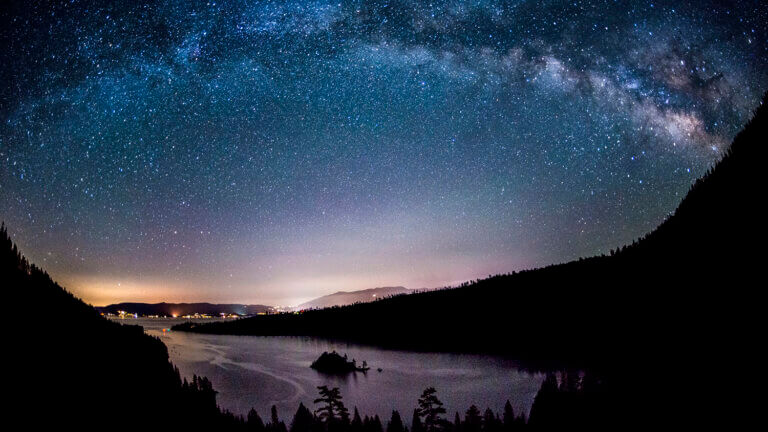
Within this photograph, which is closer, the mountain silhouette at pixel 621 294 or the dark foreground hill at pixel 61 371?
the dark foreground hill at pixel 61 371

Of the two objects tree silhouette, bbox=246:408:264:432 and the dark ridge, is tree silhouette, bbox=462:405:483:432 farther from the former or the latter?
tree silhouette, bbox=246:408:264:432

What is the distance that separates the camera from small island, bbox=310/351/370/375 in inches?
1073

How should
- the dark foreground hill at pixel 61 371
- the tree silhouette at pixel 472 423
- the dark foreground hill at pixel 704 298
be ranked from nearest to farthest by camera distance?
1. the dark foreground hill at pixel 61 371
2. the dark foreground hill at pixel 704 298
3. the tree silhouette at pixel 472 423

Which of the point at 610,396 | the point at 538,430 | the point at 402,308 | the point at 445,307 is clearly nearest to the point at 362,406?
the point at 538,430

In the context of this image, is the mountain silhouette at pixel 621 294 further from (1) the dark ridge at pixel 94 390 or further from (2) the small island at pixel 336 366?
(2) the small island at pixel 336 366

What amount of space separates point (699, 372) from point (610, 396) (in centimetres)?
116

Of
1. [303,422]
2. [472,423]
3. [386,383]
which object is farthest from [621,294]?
[386,383]

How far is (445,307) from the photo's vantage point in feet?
164

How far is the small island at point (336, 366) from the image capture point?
27250 mm

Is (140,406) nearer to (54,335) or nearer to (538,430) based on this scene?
(54,335)

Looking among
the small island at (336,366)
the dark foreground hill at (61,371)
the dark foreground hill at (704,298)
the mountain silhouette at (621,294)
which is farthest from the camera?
the small island at (336,366)

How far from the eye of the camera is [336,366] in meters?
28.3

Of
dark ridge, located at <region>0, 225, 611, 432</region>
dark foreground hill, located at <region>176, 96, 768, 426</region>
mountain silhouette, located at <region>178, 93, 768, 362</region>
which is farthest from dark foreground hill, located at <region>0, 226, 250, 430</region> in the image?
mountain silhouette, located at <region>178, 93, 768, 362</region>

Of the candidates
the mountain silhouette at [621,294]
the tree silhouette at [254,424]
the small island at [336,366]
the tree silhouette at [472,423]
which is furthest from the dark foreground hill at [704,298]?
the small island at [336,366]
